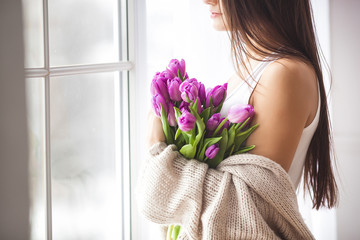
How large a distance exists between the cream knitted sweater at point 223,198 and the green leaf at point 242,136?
0.15 ft

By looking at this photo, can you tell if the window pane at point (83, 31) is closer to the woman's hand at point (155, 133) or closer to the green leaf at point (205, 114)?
the woman's hand at point (155, 133)

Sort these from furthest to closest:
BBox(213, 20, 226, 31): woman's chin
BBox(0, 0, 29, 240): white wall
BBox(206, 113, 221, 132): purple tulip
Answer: BBox(213, 20, 226, 31): woman's chin, BBox(206, 113, 221, 132): purple tulip, BBox(0, 0, 29, 240): white wall

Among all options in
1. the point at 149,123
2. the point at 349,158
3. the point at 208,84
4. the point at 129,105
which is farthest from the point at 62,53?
the point at 349,158

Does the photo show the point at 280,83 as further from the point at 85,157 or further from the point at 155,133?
the point at 85,157

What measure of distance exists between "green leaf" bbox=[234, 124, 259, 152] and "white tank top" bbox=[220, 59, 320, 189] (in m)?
0.08

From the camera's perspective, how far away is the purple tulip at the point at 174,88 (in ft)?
3.11

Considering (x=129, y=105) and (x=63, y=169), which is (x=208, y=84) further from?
(x=63, y=169)

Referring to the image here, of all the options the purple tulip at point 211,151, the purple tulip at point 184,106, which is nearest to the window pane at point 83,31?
the purple tulip at point 184,106

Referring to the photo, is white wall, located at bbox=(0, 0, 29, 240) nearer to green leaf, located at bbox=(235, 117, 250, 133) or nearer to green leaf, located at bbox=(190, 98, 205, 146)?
green leaf, located at bbox=(190, 98, 205, 146)

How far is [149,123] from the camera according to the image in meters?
1.06

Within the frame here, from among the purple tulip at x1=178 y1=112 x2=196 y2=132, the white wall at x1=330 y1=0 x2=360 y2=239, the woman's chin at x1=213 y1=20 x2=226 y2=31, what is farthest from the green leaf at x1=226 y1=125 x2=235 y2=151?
the white wall at x1=330 y1=0 x2=360 y2=239

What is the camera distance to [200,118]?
920mm

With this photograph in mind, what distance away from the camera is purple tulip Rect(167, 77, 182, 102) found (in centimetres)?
95

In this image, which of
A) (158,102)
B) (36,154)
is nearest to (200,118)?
(158,102)
